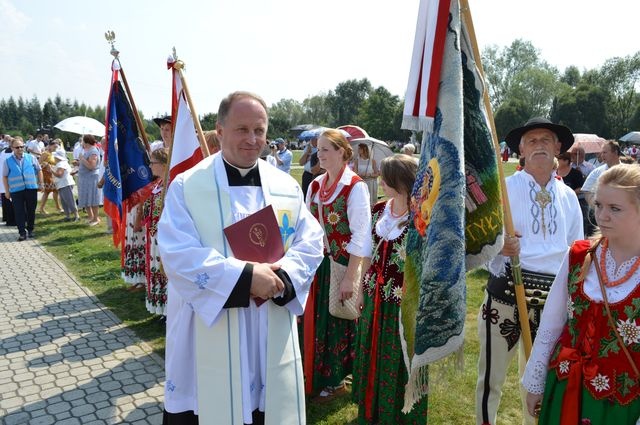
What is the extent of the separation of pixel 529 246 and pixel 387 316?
3.60ft

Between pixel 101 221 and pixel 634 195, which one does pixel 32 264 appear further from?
pixel 634 195

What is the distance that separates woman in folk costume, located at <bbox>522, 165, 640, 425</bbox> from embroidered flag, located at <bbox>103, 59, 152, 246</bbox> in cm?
535

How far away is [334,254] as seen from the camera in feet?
13.4

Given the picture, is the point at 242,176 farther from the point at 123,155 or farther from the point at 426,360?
the point at 123,155

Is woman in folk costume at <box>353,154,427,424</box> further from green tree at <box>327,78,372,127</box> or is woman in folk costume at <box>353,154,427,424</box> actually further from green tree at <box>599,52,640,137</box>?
green tree at <box>327,78,372,127</box>

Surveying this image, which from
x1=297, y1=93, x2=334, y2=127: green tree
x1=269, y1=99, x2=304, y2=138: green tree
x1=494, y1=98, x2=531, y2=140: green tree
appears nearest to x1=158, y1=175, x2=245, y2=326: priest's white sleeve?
x1=494, y1=98, x2=531, y2=140: green tree

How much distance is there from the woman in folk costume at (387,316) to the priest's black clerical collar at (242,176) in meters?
1.17

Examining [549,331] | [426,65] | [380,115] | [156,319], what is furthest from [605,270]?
[380,115]

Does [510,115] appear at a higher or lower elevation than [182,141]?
higher

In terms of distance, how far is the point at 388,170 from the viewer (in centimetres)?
342

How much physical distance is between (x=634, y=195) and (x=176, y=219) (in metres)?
2.16

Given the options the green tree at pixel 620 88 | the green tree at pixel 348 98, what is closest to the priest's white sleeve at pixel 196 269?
the green tree at pixel 620 88

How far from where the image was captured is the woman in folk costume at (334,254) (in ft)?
12.7

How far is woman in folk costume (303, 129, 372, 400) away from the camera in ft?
12.7
